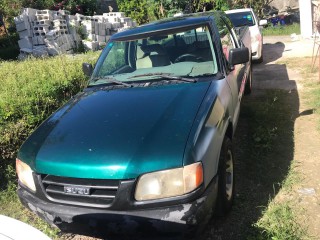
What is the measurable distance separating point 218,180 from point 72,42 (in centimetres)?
1124

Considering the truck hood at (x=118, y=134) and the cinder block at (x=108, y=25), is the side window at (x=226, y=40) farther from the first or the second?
the cinder block at (x=108, y=25)

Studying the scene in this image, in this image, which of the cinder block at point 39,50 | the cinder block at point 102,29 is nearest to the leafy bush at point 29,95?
the cinder block at point 39,50

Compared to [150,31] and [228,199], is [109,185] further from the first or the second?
[150,31]

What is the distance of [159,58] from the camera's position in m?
4.00

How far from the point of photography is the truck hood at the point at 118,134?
2.41 meters

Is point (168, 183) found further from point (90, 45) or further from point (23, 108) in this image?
point (90, 45)

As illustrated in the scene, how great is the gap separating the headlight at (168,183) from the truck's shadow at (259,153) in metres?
0.89

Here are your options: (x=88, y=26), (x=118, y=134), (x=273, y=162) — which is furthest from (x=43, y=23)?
(x=118, y=134)

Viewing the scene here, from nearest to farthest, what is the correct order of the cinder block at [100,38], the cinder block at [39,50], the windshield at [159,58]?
the windshield at [159,58], the cinder block at [39,50], the cinder block at [100,38]

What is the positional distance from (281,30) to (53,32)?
9730 millimetres

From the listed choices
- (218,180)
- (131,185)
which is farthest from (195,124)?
(131,185)

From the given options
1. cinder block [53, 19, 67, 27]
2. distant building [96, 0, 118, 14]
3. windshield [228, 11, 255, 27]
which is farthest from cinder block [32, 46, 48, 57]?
distant building [96, 0, 118, 14]

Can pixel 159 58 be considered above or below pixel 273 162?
above

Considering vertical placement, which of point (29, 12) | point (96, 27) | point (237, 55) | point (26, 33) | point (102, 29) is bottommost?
point (237, 55)
